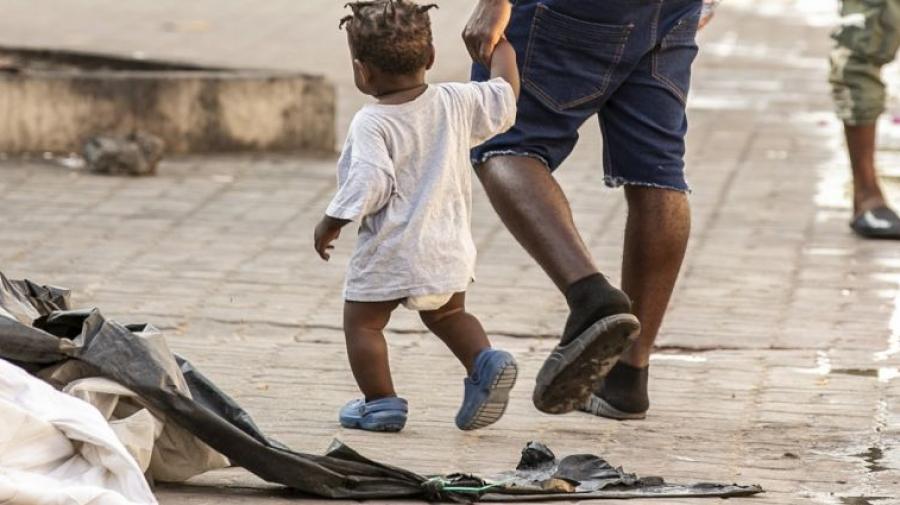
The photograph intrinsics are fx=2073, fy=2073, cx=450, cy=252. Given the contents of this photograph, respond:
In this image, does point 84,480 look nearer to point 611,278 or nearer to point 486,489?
point 486,489

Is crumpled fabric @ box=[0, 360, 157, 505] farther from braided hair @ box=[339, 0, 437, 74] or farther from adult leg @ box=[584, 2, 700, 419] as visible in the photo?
adult leg @ box=[584, 2, 700, 419]

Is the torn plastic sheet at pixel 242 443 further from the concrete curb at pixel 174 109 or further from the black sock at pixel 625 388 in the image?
the concrete curb at pixel 174 109

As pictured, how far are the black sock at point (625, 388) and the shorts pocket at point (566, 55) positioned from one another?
28.4 inches

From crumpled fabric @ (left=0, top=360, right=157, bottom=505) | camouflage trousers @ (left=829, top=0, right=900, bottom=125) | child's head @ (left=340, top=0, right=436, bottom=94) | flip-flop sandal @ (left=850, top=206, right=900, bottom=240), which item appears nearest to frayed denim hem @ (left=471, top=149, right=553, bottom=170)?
child's head @ (left=340, top=0, right=436, bottom=94)

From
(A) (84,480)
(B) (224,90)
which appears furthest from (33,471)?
(B) (224,90)

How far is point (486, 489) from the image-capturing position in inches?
176

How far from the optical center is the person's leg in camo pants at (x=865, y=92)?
8211 mm

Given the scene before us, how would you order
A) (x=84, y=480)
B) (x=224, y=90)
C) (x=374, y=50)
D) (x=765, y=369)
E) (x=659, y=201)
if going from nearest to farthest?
(x=84, y=480), (x=374, y=50), (x=659, y=201), (x=765, y=369), (x=224, y=90)

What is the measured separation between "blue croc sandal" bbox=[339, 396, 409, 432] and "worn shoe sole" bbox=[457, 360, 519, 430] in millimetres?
199

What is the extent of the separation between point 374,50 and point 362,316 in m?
0.67

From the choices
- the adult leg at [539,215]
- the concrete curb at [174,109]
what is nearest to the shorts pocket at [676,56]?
the adult leg at [539,215]

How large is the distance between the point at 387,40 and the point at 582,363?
0.90 metres

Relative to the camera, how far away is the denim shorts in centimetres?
523

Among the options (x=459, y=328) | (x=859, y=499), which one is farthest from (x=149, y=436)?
(x=859, y=499)
